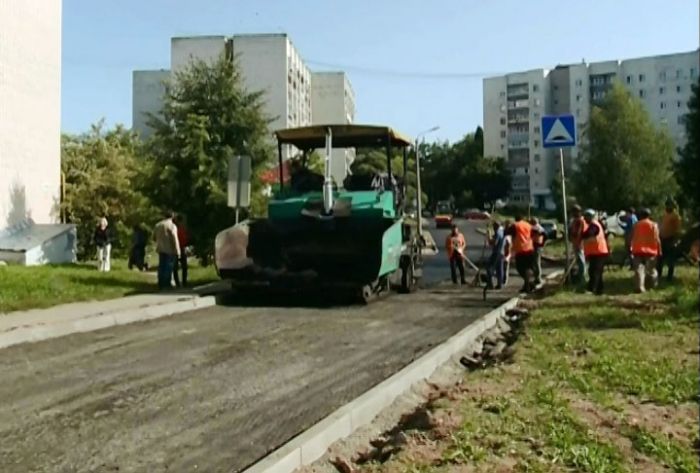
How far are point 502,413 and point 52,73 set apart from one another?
2800 cm

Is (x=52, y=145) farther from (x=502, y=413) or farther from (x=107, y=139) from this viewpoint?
(x=502, y=413)

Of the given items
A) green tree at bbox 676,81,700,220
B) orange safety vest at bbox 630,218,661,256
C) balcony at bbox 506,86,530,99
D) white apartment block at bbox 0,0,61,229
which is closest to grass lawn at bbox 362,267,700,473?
orange safety vest at bbox 630,218,661,256

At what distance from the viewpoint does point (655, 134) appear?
4862 cm

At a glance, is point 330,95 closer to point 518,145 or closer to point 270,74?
point 270,74

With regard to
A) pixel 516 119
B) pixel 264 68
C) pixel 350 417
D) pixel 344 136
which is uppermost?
pixel 264 68

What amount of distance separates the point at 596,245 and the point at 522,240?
1.93m

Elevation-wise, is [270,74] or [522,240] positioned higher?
[270,74]

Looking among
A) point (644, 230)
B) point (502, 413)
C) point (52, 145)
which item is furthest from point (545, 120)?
point (52, 145)

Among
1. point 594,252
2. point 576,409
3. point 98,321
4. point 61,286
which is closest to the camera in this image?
point 576,409

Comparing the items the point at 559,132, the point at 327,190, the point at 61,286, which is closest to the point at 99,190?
the point at 61,286

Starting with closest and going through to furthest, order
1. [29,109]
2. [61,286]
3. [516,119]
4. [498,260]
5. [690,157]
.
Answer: [61,286], [498,260], [29,109], [690,157], [516,119]

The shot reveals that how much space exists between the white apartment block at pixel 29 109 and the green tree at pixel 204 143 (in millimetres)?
7108

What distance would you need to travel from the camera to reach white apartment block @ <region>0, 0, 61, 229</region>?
27.7 m

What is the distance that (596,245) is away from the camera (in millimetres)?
14898
